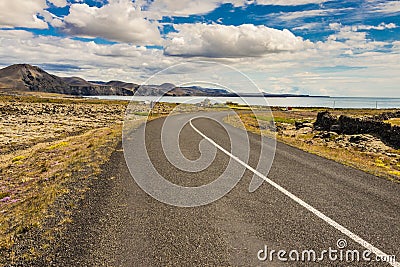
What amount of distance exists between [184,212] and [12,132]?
3135 centimetres

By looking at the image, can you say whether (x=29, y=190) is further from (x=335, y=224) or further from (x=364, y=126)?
(x=364, y=126)

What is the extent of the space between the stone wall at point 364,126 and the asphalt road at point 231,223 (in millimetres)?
14646

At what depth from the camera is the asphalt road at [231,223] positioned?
15.5 feet

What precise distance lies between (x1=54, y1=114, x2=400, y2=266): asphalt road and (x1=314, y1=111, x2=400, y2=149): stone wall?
14.6m

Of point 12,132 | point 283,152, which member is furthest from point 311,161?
point 12,132

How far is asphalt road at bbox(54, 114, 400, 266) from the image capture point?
4.72 metres

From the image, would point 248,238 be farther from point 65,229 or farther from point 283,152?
point 283,152

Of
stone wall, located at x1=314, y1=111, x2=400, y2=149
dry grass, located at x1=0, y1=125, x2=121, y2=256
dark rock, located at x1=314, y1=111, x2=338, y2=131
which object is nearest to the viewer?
dry grass, located at x1=0, y1=125, x2=121, y2=256

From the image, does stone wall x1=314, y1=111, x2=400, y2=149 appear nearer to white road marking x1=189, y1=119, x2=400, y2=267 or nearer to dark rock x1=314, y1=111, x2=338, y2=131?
dark rock x1=314, y1=111, x2=338, y2=131

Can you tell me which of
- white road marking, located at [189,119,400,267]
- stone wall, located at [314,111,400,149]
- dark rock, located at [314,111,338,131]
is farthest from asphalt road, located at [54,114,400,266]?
dark rock, located at [314,111,338,131]

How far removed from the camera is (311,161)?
12.5 m

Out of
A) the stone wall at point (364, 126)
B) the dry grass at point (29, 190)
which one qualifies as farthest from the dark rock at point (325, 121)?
the dry grass at point (29, 190)

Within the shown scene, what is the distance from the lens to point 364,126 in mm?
25734

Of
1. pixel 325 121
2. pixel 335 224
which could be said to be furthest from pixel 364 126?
pixel 335 224
